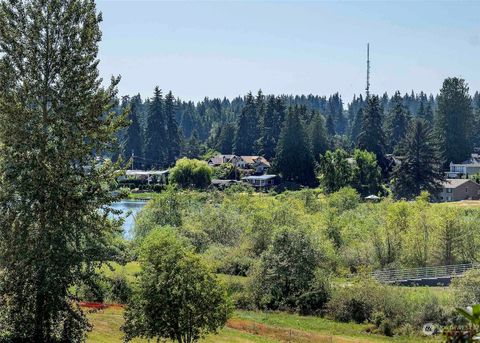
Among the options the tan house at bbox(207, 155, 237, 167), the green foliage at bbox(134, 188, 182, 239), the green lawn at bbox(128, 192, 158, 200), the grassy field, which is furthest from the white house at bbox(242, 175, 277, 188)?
the grassy field

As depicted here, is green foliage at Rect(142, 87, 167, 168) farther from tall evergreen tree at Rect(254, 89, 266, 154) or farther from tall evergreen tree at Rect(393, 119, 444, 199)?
tall evergreen tree at Rect(393, 119, 444, 199)

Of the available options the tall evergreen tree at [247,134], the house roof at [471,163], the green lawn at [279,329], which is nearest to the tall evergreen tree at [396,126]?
the house roof at [471,163]

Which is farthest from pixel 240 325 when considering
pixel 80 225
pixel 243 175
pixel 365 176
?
pixel 243 175

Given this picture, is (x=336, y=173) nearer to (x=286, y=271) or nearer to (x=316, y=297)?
(x=286, y=271)

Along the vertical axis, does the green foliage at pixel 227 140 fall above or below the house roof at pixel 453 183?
above

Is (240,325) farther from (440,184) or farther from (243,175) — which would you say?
(243,175)

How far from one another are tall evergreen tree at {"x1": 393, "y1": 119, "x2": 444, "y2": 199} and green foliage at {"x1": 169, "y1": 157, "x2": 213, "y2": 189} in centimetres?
3235

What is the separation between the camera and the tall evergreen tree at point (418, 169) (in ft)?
301

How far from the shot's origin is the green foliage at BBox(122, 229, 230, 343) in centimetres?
2209

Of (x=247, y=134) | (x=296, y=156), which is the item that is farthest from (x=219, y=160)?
(x=296, y=156)

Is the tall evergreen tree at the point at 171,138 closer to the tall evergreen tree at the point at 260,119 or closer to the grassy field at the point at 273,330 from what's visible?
the tall evergreen tree at the point at 260,119

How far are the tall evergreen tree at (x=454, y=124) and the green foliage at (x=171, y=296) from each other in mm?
94753

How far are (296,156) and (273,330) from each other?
73.8 meters

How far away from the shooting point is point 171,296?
2202 cm
